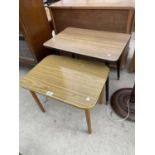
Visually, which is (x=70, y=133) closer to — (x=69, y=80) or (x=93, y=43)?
(x=69, y=80)

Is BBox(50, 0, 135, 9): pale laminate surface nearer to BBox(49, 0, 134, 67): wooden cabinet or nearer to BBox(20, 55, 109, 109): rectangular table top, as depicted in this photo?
BBox(49, 0, 134, 67): wooden cabinet

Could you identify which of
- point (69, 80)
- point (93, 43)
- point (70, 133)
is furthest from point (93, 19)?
point (70, 133)

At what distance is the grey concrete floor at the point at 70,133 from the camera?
116cm

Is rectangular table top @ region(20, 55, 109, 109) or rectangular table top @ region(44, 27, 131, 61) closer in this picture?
rectangular table top @ region(20, 55, 109, 109)

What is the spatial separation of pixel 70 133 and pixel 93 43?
90 centimetres

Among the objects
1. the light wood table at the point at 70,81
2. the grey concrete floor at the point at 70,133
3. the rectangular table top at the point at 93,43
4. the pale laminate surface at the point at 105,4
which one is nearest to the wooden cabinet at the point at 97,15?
the pale laminate surface at the point at 105,4

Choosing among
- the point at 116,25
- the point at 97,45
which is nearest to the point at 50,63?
the point at 97,45

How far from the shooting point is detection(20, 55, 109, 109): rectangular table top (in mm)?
971

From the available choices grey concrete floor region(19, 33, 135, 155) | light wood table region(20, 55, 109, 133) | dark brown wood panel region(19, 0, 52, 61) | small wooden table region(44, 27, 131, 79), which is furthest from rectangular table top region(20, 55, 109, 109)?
grey concrete floor region(19, 33, 135, 155)

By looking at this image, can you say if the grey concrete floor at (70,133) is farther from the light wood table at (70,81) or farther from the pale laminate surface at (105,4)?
the pale laminate surface at (105,4)

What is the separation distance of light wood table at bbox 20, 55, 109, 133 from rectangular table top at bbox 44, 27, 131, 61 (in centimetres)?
12

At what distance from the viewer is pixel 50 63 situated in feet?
4.38

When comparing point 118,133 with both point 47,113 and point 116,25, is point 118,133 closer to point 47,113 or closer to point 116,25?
point 47,113
